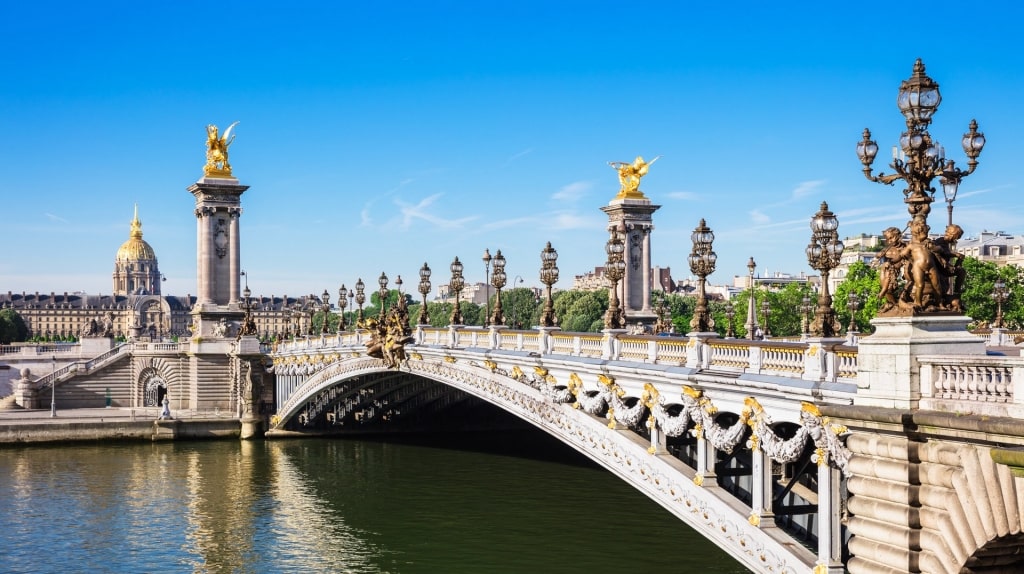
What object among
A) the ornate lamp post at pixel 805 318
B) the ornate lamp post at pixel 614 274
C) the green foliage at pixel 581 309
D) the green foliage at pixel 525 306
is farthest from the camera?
the green foliage at pixel 525 306

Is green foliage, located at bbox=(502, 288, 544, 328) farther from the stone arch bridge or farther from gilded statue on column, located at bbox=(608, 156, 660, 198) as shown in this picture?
the stone arch bridge

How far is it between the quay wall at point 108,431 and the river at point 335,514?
2.87 ft

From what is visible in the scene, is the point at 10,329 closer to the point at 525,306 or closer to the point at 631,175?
the point at 525,306

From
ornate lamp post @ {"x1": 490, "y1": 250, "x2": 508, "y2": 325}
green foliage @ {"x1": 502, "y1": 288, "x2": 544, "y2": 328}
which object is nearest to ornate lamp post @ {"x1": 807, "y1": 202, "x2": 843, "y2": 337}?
ornate lamp post @ {"x1": 490, "y1": 250, "x2": 508, "y2": 325}

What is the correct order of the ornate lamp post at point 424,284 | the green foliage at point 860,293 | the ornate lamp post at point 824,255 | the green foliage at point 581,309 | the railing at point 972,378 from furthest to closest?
the green foliage at point 581,309 < the green foliage at point 860,293 < the ornate lamp post at point 424,284 < the ornate lamp post at point 824,255 < the railing at point 972,378

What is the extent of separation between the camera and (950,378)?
46.2ft

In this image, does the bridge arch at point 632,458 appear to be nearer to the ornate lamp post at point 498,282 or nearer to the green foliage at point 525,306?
the ornate lamp post at point 498,282

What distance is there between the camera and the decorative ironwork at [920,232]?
14758mm

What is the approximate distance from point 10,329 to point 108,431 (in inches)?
3900

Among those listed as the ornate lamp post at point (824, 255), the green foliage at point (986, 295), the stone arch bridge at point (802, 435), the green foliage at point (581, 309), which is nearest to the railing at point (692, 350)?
the stone arch bridge at point (802, 435)

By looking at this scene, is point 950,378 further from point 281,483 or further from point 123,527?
point 281,483

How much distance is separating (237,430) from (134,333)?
1100 inches

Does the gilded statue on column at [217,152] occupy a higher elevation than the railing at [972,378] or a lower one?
higher

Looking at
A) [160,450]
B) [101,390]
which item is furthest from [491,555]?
[101,390]
